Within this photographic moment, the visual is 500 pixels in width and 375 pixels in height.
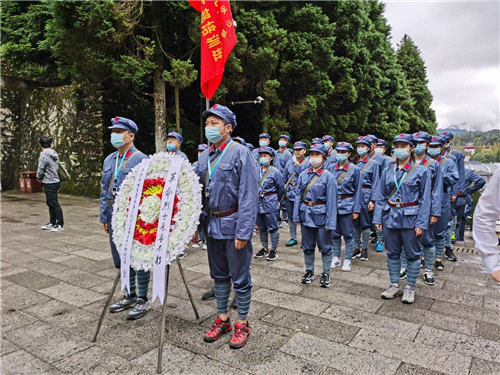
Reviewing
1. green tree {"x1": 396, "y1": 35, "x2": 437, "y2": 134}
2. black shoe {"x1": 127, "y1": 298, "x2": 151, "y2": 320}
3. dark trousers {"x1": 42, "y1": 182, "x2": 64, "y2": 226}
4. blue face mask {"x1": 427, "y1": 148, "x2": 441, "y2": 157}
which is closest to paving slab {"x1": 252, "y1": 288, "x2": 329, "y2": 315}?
black shoe {"x1": 127, "y1": 298, "x2": 151, "y2": 320}

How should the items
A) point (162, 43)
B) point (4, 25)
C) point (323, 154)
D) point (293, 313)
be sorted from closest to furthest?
1. point (293, 313)
2. point (323, 154)
3. point (162, 43)
4. point (4, 25)

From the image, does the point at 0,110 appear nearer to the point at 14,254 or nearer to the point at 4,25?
the point at 4,25

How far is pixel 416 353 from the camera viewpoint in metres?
3.14

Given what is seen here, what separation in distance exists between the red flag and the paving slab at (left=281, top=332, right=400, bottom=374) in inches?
257

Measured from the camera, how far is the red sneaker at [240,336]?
3211mm

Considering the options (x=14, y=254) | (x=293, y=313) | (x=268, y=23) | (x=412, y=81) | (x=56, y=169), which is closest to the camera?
(x=293, y=313)

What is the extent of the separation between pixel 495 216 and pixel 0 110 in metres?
21.0

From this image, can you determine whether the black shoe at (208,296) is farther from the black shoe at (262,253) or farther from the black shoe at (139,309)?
the black shoe at (262,253)

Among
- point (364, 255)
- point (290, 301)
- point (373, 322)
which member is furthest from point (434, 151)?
point (290, 301)

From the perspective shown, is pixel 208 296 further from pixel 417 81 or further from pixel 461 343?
pixel 417 81

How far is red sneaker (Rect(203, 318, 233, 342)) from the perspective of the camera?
3.33 meters

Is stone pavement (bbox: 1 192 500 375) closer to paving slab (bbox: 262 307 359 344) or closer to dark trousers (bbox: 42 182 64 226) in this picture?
paving slab (bbox: 262 307 359 344)

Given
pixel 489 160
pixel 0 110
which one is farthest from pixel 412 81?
pixel 0 110

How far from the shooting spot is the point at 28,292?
15.2 ft
